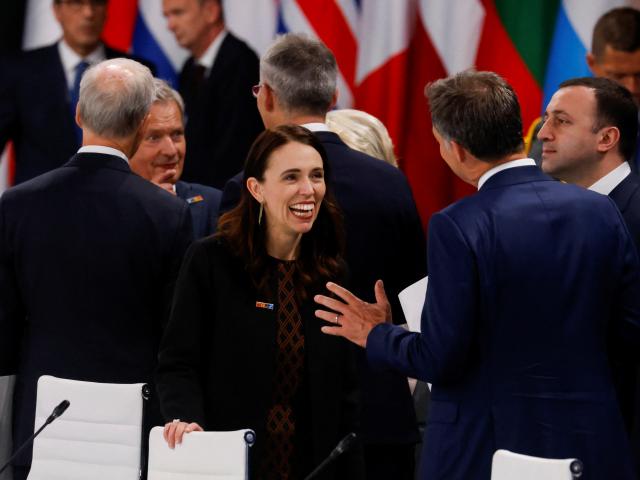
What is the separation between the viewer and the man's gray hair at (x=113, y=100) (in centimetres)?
373

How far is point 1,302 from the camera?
3732 mm

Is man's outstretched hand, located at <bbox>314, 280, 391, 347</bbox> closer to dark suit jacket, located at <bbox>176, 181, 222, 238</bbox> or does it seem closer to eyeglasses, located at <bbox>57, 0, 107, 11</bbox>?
dark suit jacket, located at <bbox>176, 181, 222, 238</bbox>

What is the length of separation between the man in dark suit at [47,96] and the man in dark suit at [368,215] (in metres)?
2.24

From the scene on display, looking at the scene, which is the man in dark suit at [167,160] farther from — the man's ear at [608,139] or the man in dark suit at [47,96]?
the man's ear at [608,139]

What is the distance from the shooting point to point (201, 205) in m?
4.76

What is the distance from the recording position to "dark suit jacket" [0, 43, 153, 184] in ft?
19.8

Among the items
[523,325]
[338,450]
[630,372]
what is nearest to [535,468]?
[523,325]

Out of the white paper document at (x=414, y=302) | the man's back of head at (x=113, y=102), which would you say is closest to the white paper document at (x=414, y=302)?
the white paper document at (x=414, y=302)

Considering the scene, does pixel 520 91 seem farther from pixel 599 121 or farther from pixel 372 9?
pixel 599 121

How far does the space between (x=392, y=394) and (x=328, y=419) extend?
51 cm

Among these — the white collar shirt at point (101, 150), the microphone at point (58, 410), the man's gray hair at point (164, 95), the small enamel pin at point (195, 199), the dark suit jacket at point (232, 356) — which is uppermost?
the man's gray hair at point (164, 95)

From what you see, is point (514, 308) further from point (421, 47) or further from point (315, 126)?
point (421, 47)

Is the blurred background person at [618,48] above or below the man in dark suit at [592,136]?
above

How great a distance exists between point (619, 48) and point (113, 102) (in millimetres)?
2705
